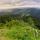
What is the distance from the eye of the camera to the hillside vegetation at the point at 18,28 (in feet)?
2.43

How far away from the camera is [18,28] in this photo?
0.79 meters

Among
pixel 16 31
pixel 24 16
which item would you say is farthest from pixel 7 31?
pixel 24 16

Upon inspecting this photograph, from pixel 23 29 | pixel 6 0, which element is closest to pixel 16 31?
pixel 23 29

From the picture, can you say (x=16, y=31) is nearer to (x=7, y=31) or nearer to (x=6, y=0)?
(x=7, y=31)

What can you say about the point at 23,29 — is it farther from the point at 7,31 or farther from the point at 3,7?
the point at 3,7

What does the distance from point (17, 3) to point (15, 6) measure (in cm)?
4

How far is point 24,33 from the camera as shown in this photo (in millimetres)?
750

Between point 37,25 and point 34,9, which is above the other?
point 34,9

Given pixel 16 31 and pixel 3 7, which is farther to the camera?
pixel 3 7

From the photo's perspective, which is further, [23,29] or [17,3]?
[17,3]

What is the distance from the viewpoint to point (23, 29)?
0.78 metres

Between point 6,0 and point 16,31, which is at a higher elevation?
point 6,0

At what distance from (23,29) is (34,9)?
0.18 meters

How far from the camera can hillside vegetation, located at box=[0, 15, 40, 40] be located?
29.1 inches
